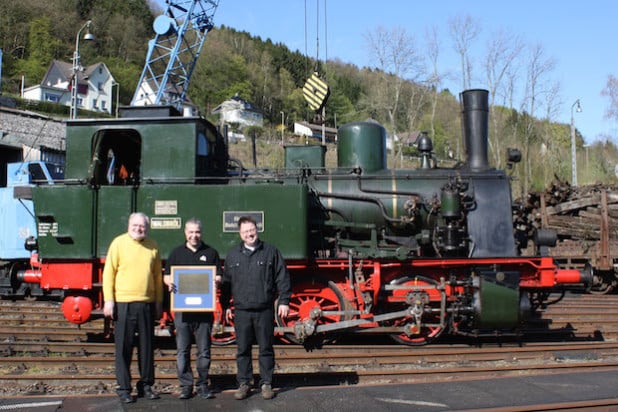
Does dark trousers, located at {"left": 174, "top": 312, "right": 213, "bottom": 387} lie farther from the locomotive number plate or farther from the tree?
the tree

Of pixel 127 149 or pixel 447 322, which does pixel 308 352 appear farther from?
pixel 127 149

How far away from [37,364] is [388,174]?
523 centimetres

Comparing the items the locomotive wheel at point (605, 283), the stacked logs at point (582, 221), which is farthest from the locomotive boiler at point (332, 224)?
the locomotive wheel at point (605, 283)

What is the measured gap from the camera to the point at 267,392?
16.3 ft

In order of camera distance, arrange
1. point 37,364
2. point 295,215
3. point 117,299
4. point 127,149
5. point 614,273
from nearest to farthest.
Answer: point 117,299, point 37,364, point 295,215, point 127,149, point 614,273

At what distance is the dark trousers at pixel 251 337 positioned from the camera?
196 inches

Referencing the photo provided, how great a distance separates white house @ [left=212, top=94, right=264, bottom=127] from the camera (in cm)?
6308

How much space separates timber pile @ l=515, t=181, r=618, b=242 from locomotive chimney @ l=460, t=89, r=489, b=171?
6.54m

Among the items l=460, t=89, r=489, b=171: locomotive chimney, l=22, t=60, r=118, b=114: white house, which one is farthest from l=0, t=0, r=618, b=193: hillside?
l=460, t=89, r=489, b=171: locomotive chimney

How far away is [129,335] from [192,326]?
0.57m

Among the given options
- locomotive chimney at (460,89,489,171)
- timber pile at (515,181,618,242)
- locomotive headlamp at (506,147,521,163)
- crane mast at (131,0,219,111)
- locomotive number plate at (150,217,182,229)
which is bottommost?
locomotive number plate at (150,217,182,229)

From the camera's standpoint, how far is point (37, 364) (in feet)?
21.2

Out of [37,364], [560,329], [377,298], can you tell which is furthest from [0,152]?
[560,329]

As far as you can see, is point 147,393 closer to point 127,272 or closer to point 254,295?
point 127,272
